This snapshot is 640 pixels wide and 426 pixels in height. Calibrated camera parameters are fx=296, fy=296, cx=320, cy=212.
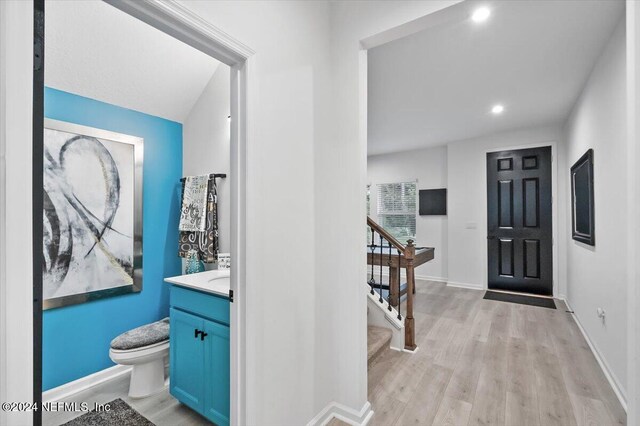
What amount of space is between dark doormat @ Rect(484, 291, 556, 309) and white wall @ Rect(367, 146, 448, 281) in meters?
1.05

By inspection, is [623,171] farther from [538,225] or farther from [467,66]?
[538,225]

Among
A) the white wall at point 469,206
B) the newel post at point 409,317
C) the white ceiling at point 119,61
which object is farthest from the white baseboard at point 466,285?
the white ceiling at point 119,61

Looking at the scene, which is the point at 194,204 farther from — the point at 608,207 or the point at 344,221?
the point at 608,207

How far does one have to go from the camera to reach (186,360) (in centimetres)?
188

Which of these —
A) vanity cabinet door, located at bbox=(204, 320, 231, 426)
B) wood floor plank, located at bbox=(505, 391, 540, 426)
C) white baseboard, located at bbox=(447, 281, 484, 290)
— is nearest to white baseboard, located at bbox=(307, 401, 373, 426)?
vanity cabinet door, located at bbox=(204, 320, 231, 426)

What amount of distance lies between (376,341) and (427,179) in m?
4.06

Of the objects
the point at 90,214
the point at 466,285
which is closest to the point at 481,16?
the point at 90,214

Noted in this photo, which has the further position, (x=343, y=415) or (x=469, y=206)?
(x=469, y=206)

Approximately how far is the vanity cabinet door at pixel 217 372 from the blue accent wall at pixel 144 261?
49.6 inches

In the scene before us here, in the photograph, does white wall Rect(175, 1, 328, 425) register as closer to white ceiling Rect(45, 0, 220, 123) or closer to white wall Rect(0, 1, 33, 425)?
white wall Rect(0, 1, 33, 425)

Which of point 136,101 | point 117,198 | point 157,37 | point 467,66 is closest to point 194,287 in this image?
point 117,198

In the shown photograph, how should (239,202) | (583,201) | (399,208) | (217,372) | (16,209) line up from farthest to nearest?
Result: (399,208) → (583,201) → (217,372) → (239,202) → (16,209)

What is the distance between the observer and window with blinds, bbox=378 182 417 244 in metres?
6.16

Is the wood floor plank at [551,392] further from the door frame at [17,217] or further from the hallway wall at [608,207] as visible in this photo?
the door frame at [17,217]
